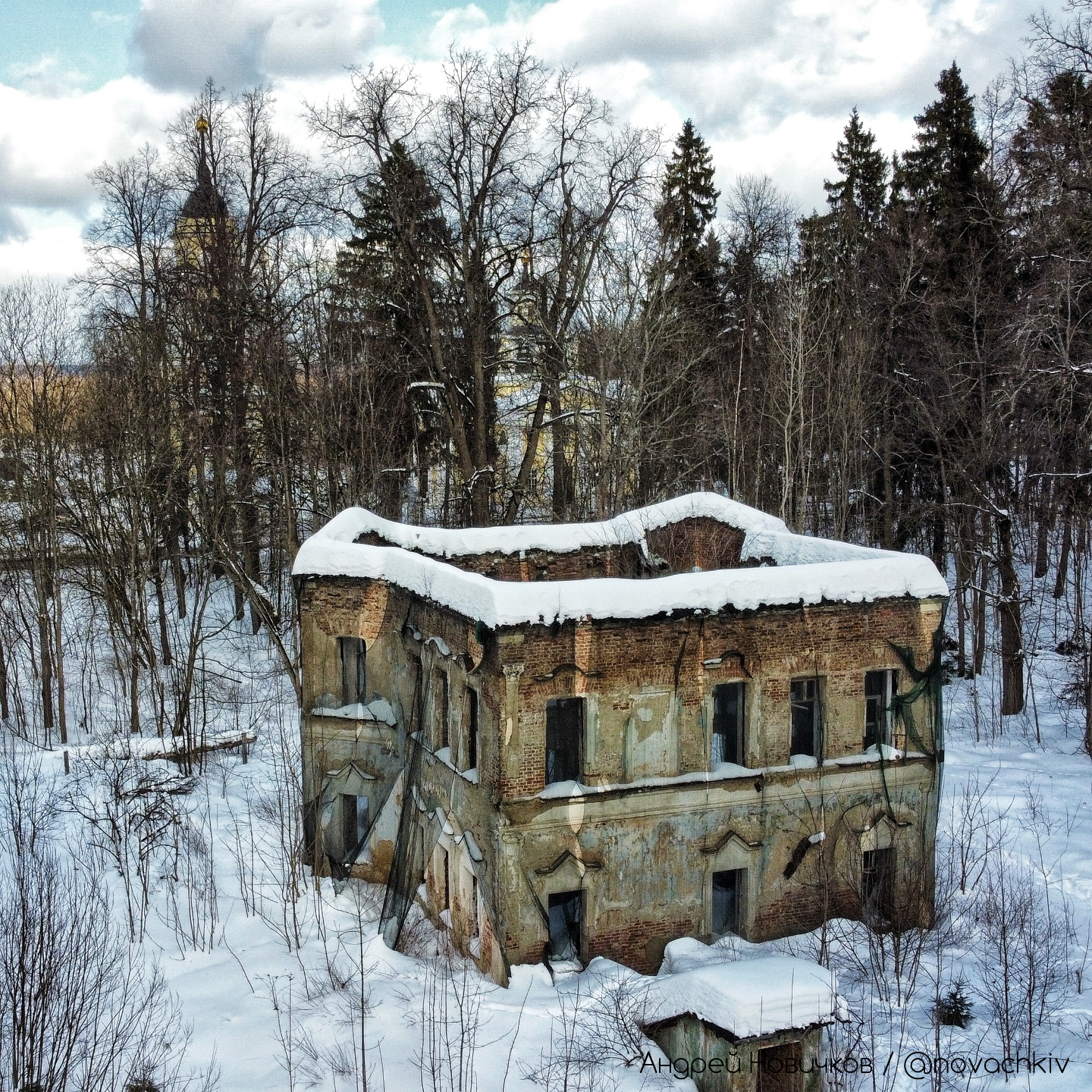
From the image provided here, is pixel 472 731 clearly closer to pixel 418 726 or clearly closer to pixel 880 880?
pixel 418 726

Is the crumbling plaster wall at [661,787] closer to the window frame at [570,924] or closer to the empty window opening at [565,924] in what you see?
the window frame at [570,924]

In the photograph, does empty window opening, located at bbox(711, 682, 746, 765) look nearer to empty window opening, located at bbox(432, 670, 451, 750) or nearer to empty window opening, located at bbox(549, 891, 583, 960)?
empty window opening, located at bbox(549, 891, 583, 960)

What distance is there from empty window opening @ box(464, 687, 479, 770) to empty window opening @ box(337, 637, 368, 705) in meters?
4.24

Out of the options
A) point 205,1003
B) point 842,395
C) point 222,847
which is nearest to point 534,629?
point 205,1003

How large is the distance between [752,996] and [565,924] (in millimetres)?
4001

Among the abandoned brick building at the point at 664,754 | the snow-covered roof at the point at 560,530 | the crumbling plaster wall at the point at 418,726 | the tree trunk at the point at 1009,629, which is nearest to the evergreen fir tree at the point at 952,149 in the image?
the tree trunk at the point at 1009,629

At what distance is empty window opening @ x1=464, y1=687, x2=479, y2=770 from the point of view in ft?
52.1

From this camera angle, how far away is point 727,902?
16188 millimetres

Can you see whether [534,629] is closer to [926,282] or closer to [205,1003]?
[205,1003]

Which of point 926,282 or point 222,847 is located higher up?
point 926,282

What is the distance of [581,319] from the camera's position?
33.5m

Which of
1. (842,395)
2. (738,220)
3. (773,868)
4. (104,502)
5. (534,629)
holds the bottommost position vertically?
(773,868)

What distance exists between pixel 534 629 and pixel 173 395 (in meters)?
23.2

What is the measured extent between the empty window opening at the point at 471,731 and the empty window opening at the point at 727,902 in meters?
4.33
